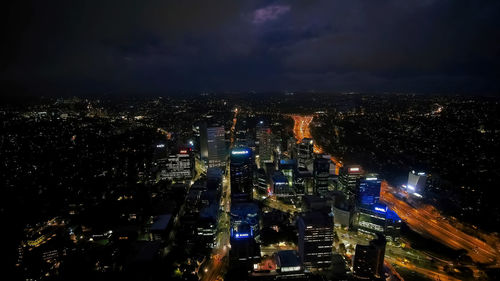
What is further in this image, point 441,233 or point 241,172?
point 241,172

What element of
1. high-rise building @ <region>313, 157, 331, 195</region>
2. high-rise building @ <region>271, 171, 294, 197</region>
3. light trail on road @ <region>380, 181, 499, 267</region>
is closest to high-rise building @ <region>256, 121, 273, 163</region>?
high-rise building @ <region>271, 171, 294, 197</region>

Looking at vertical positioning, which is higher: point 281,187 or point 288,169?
point 288,169

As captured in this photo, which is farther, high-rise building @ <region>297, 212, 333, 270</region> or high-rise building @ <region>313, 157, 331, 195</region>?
high-rise building @ <region>313, 157, 331, 195</region>

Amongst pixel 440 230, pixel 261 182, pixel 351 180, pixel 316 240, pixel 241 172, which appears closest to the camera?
pixel 316 240

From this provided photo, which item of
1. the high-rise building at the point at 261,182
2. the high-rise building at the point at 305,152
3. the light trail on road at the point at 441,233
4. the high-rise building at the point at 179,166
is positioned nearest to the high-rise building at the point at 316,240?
the light trail on road at the point at 441,233

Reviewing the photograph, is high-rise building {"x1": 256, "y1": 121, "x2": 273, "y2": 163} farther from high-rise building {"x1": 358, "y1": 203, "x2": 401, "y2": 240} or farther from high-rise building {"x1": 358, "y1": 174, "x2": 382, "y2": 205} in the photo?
high-rise building {"x1": 358, "y1": 203, "x2": 401, "y2": 240}

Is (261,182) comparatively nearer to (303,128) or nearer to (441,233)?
(441,233)

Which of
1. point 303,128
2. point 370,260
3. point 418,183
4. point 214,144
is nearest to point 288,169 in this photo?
point 214,144

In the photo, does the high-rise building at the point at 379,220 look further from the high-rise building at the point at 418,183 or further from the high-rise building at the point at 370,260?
the high-rise building at the point at 418,183
